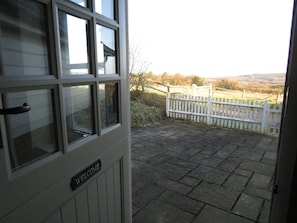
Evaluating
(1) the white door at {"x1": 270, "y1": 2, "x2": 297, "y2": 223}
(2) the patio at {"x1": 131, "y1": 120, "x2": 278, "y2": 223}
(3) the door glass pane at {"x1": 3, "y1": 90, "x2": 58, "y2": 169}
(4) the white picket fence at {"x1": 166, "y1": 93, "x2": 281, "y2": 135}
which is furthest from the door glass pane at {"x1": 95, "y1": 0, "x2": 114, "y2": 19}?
(4) the white picket fence at {"x1": 166, "y1": 93, "x2": 281, "y2": 135}

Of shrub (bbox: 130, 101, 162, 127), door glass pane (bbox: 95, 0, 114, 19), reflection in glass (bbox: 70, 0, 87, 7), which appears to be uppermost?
door glass pane (bbox: 95, 0, 114, 19)

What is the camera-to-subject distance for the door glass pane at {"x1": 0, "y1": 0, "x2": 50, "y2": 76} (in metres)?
0.61

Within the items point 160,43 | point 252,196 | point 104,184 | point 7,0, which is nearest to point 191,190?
point 252,196

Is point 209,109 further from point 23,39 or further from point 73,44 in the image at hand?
point 23,39

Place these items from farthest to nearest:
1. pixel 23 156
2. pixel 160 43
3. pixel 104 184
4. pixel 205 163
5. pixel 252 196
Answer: pixel 160 43, pixel 205 163, pixel 252 196, pixel 104 184, pixel 23 156

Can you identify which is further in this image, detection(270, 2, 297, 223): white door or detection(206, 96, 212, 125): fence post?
detection(206, 96, 212, 125): fence post

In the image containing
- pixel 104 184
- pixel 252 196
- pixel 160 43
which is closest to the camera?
pixel 104 184

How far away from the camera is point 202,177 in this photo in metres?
2.69

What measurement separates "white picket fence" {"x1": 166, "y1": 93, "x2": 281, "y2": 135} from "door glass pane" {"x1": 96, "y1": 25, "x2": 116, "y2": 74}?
444 cm

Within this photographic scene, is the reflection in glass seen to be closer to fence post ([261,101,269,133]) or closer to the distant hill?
fence post ([261,101,269,133])

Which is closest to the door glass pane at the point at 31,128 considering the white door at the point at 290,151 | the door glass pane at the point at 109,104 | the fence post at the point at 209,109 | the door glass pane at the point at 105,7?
the door glass pane at the point at 109,104

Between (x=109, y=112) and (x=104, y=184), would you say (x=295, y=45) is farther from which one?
(x=104, y=184)

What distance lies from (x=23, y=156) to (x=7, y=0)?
19.6 inches

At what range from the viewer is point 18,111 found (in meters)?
0.57
